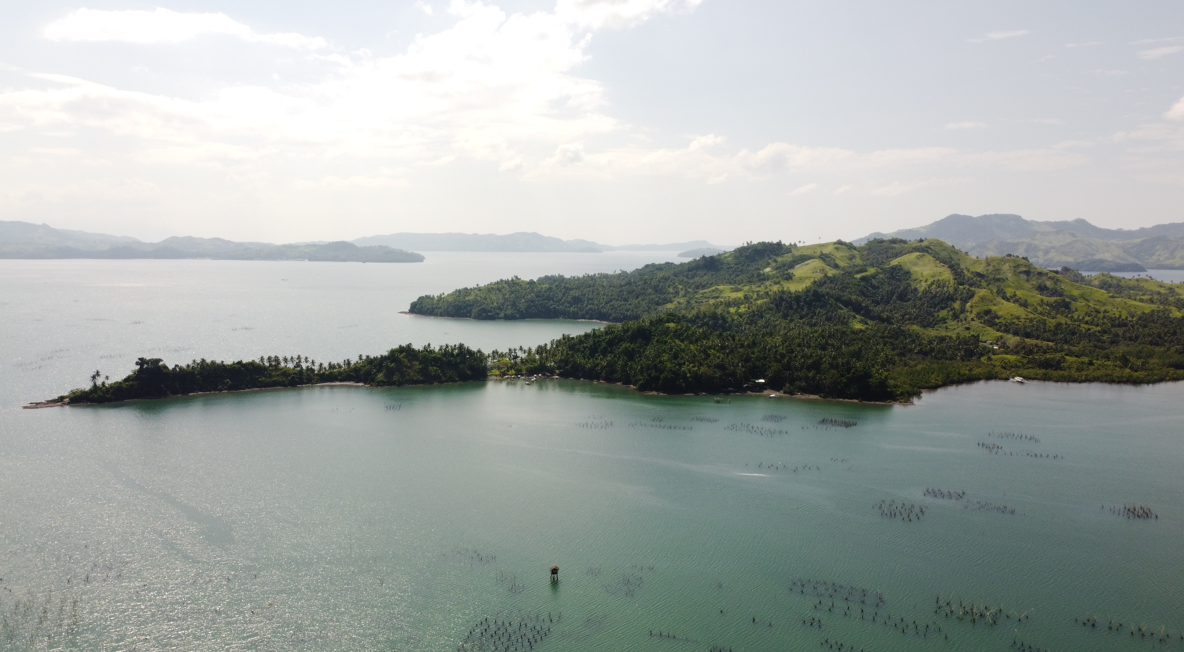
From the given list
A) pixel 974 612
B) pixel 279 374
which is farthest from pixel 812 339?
pixel 279 374

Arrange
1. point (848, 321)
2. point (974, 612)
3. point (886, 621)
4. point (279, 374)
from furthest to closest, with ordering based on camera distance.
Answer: point (848, 321)
point (279, 374)
point (974, 612)
point (886, 621)

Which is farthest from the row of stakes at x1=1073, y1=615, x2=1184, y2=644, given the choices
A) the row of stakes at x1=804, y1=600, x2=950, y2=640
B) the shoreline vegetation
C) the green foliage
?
the green foliage

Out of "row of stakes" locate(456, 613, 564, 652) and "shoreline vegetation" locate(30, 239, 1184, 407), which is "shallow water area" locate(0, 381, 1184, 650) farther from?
"shoreline vegetation" locate(30, 239, 1184, 407)

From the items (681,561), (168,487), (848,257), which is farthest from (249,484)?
(848,257)

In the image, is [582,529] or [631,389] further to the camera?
[631,389]

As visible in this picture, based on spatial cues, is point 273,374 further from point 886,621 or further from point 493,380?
point 886,621

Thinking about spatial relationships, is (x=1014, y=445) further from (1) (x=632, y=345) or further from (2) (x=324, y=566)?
(2) (x=324, y=566)

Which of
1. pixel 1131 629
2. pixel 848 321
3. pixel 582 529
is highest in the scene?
pixel 848 321

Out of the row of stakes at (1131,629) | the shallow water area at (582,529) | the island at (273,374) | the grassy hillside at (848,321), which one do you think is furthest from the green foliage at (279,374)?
the row of stakes at (1131,629)
